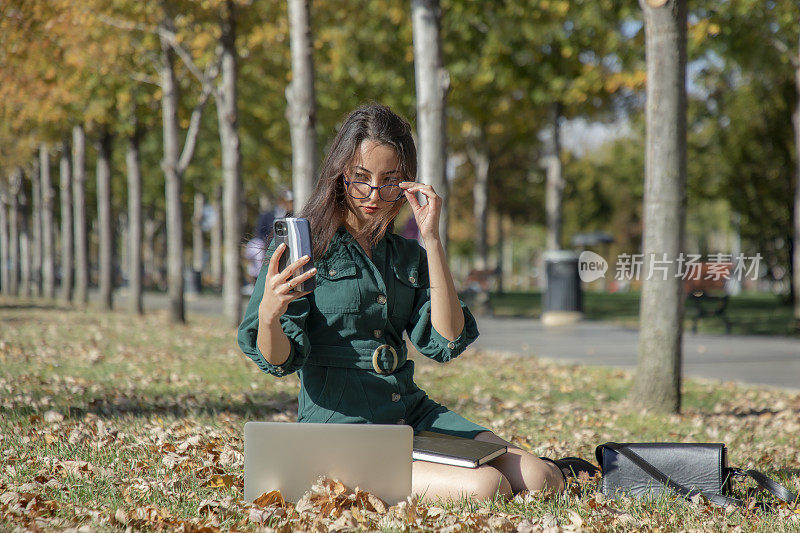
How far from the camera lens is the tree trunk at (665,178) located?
639 centimetres

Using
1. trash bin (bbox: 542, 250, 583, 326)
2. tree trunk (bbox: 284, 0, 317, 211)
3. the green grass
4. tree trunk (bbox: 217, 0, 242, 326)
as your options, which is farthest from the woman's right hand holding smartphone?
trash bin (bbox: 542, 250, 583, 326)

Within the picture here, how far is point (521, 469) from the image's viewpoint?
11.3 feet

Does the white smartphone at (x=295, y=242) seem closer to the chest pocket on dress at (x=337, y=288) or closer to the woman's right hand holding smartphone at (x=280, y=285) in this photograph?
the woman's right hand holding smartphone at (x=280, y=285)

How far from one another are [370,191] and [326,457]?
107 cm

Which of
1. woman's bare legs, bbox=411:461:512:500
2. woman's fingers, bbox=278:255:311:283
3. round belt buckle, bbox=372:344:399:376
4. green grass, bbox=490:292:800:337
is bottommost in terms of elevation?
green grass, bbox=490:292:800:337

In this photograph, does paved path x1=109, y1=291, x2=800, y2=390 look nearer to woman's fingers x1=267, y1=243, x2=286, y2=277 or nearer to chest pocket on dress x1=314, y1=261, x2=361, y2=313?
Result: chest pocket on dress x1=314, y1=261, x2=361, y2=313

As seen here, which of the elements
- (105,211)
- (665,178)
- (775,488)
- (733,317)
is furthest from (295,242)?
(733,317)

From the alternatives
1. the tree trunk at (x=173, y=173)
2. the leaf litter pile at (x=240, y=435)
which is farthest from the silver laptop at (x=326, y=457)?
the tree trunk at (x=173, y=173)

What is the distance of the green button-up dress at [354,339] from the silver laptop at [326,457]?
0.80ft

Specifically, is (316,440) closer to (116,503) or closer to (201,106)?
(116,503)

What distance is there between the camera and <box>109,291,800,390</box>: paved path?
31.2ft

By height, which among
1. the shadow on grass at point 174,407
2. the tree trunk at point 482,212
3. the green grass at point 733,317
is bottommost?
the green grass at point 733,317

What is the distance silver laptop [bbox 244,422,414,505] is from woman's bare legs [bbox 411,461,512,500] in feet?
0.52

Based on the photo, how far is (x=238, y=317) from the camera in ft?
48.1
